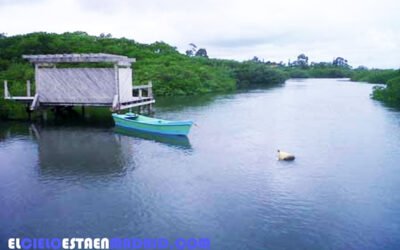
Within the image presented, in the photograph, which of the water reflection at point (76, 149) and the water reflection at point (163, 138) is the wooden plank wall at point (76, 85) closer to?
the water reflection at point (76, 149)

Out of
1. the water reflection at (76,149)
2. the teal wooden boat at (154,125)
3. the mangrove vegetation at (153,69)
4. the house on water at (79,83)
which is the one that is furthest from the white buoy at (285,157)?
the mangrove vegetation at (153,69)

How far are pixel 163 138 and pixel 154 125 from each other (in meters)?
1.05

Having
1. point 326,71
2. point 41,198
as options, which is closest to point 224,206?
point 41,198

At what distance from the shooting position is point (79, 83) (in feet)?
96.6

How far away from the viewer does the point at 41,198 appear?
14711 mm

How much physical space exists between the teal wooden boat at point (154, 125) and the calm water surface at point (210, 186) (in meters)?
0.74

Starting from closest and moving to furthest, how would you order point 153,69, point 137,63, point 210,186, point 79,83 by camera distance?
point 210,186 < point 79,83 < point 153,69 < point 137,63

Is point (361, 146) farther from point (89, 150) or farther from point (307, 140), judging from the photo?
point (89, 150)

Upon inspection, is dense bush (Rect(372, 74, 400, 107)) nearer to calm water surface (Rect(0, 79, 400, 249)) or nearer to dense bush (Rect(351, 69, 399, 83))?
calm water surface (Rect(0, 79, 400, 249))

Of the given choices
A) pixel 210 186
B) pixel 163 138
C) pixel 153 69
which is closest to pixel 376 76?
pixel 153 69

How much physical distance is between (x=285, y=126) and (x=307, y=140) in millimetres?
5186

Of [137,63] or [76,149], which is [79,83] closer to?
[76,149]

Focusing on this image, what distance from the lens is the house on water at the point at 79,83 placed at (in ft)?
93.8

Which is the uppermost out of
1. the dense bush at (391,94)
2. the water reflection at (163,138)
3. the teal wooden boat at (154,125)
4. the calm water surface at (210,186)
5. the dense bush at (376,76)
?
the dense bush at (376,76)
